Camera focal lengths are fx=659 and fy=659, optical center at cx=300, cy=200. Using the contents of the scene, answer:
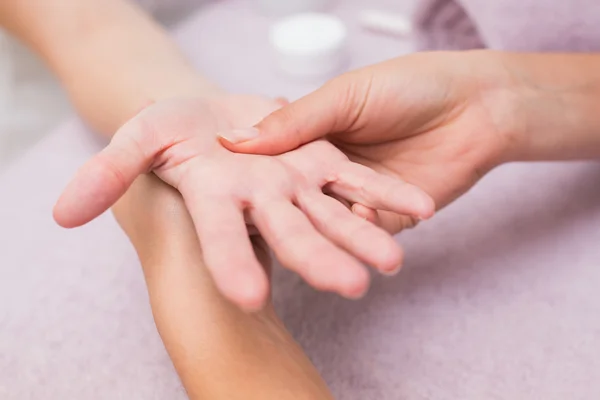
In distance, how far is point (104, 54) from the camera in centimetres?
82

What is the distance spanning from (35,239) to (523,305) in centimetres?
50

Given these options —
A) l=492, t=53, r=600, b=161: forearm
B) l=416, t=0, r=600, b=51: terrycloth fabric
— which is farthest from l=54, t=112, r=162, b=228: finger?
l=416, t=0, r=600, b=51: terrycloth fabric

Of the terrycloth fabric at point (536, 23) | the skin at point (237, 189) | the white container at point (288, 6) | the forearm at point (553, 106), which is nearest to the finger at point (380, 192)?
the skin at point (237, 189)

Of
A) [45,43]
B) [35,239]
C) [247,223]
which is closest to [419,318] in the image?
[247,223]

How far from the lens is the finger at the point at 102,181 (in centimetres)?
45

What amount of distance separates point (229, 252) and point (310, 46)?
0.56 metres

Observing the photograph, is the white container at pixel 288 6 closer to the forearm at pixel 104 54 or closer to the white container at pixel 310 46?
the white container at pixel 310 46

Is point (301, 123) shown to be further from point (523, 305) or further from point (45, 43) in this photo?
point (45, 43)

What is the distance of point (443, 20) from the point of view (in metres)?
0.94

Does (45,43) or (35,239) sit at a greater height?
(45,43)

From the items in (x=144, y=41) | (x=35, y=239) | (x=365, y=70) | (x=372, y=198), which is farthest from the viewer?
(x=144, y=41)

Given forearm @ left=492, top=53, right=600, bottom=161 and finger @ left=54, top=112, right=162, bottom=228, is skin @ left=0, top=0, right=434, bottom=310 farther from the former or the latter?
forearm @ left=492, top=53, right=600, bottom=161

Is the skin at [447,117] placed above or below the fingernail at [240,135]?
below

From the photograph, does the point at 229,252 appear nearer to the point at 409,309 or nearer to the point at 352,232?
the point at 352,232
